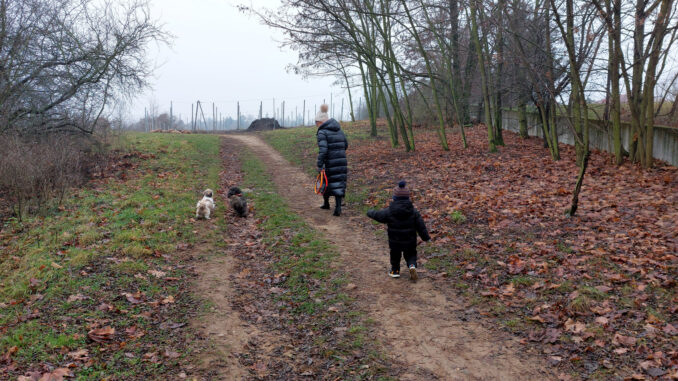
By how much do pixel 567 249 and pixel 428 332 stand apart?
312cm

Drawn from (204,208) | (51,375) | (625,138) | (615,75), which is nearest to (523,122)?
(625,138)

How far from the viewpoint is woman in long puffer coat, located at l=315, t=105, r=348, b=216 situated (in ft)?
32.9

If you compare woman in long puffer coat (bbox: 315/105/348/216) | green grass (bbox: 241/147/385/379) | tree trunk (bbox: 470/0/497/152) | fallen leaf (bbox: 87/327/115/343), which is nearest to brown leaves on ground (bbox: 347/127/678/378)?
woman in long puffer coat (bbox: 315/105/348/216)

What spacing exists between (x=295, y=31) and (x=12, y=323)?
1031 cm

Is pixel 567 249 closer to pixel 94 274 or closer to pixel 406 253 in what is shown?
pixel 406 253

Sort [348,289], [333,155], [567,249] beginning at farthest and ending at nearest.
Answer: [333,155] < [567,249] < [348,289]

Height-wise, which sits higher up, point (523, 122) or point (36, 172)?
point (523, 122)

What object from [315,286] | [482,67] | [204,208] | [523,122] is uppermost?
[482,67]

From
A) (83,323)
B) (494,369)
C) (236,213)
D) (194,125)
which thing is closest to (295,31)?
(236,213)

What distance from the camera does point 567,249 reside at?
687 cm

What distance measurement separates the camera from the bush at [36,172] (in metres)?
10.5

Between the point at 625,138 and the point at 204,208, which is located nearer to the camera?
the point at 204,208

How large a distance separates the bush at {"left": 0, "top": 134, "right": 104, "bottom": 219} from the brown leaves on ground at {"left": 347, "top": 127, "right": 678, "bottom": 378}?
7.82 metres

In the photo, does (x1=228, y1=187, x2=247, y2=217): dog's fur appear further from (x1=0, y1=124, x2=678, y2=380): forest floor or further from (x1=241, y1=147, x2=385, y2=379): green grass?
(x1=241, y1=147, x2=385, y2=379): green grass
